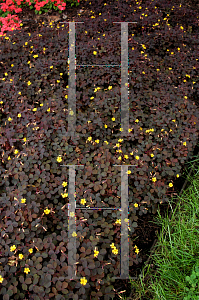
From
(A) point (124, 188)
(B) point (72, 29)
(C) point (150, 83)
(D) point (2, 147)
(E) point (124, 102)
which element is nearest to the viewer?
(A) point (124, 188)

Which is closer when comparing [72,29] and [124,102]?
[124,102]

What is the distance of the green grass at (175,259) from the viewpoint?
1934mm

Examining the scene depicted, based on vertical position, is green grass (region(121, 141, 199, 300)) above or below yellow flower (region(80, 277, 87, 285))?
below

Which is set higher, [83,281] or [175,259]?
[83,281]

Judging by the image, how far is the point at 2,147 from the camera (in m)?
2.51

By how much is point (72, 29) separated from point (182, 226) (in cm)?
339

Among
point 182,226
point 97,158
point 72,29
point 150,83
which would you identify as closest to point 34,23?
point 72,29

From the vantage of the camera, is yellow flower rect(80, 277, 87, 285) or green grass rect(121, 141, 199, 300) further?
green grass rect(121, 141, 199, 300)

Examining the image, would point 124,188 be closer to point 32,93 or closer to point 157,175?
point 157,175

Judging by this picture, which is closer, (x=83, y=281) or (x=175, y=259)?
(x=83, y=281)

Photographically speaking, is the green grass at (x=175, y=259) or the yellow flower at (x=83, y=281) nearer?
the yellow flower at (x=83, y=281)

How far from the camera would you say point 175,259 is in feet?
6.98

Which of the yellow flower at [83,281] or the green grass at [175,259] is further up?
the yellow flower at [83,281]

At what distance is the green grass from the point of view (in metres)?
1.93
